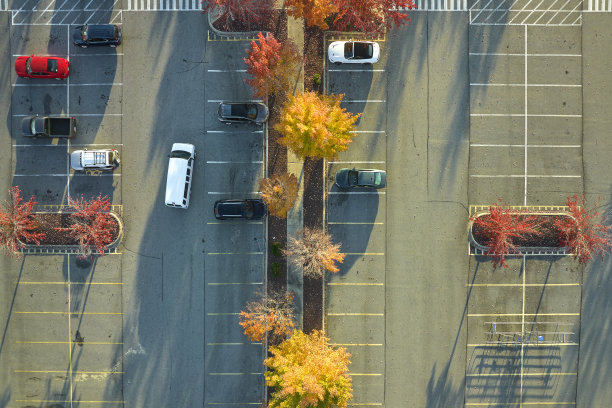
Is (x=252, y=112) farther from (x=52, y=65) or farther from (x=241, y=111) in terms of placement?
(x=52, y=65)

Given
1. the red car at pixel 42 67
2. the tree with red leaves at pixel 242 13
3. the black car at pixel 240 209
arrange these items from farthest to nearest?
the black car at pixel 240 209 < the red car at pixel 42 67 < the tree with red leaves at pixel 242 13

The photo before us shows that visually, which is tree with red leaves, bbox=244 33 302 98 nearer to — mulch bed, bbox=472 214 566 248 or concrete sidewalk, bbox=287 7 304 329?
concrete sidewalk, bbox=287 7 304 329

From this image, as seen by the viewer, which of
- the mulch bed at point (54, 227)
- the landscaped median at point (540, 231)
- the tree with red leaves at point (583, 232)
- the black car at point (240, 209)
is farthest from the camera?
the mulch bed at point (54, 227)

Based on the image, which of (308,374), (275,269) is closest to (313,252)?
(275,269)

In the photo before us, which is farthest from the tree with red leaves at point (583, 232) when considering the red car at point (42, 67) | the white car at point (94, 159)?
the red car at point (42, 67)

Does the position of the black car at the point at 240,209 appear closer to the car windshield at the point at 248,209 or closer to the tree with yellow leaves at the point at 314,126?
the car windshield at the point at 248,209

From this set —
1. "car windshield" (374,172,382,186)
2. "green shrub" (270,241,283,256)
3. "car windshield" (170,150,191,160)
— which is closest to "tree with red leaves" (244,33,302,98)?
"car windshield" (170,150,191,160)
